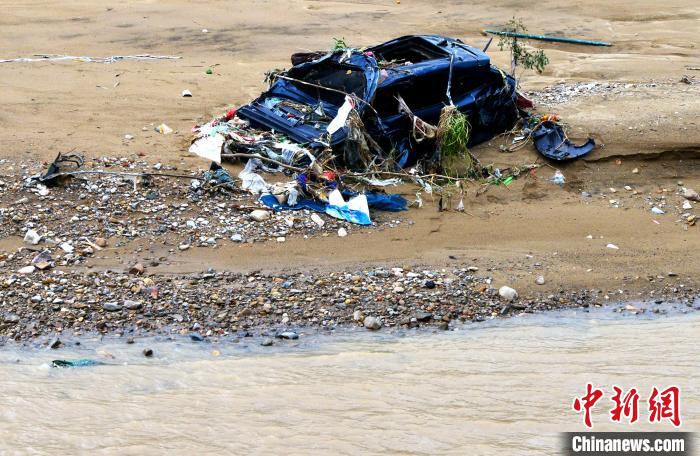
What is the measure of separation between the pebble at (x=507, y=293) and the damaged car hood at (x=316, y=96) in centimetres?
275

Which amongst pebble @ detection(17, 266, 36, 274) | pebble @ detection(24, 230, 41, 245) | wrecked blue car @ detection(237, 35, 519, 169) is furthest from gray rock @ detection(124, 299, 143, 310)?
wrecked blue car @ detection(237, 35, 519, 169)

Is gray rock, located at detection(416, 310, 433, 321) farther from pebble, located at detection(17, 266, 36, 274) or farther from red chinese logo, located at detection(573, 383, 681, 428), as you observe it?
pebble, located at detection(17, 266, 36, 274)

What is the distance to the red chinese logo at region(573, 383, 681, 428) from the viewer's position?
5.36 meters

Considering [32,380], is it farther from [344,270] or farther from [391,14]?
[391,14]

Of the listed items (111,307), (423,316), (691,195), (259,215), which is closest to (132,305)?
(111,307)

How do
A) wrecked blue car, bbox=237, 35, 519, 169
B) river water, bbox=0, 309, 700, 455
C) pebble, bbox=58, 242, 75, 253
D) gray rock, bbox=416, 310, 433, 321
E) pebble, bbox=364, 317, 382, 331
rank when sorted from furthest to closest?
wrecked blue car, bbox=237, 35, 519, 169, pebble, bbox=58, 242, 75, 253, gray rock, bbox=416, 310, 433, 321, pebble, bbox=364, 317, 382, 331, river water, bbox=0, 309, 700, 455

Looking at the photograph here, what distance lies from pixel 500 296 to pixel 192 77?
7.55m

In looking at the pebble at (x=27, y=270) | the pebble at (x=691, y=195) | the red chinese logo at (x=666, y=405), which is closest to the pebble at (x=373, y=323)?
the red chinese logo at (x=666, y=405)

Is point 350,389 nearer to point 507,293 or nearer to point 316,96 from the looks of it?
point 507,293

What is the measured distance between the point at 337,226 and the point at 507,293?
204 centimetres

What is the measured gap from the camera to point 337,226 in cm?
848

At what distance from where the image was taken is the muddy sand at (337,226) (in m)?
7.52

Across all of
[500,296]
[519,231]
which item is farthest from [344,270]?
[519,231]

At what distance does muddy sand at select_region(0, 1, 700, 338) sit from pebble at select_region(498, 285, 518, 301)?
0.09 m
